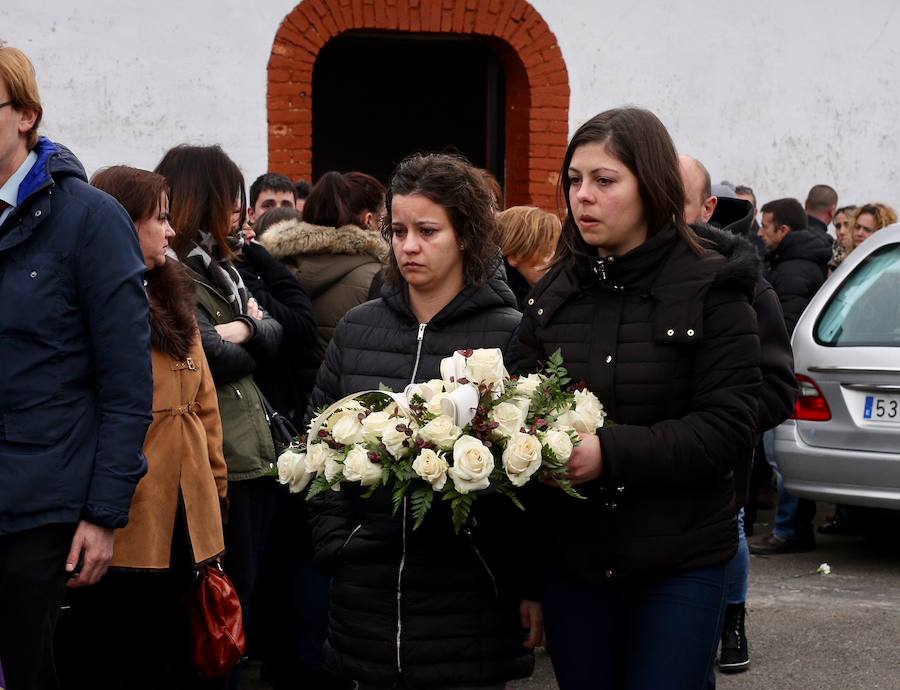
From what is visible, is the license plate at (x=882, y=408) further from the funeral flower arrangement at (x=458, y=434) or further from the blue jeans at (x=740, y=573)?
the funeral flower arrangement at (x=458, y=434)

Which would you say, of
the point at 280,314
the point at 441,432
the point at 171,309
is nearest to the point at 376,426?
the point at 441,432

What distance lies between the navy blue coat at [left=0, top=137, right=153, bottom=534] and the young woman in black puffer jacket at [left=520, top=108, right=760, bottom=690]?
105 centimetres

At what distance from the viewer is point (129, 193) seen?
429 centimetres

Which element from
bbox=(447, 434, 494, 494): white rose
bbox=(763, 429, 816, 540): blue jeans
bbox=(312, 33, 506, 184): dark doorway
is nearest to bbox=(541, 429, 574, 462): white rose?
bbox=(447, 434, 494, 494): white rose

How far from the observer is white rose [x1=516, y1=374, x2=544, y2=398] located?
329cm

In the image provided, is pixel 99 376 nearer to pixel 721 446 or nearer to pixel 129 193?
pixel 129 193

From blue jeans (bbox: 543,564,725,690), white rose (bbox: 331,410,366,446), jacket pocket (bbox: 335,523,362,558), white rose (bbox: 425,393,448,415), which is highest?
white rose (bbox: 425,393,448,415)

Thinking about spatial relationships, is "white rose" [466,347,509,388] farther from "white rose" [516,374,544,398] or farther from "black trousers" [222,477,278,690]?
"black trousers" [222,477,278,690]

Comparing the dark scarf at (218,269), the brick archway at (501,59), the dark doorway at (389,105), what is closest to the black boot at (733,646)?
the dark scarf at (218,269)

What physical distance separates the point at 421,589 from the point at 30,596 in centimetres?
95

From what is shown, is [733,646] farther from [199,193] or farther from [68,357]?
[68,357]

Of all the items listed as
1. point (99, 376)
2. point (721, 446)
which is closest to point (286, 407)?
point (99, 376)

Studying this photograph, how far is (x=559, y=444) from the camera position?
3.12 m

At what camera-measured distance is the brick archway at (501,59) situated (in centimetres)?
1030
